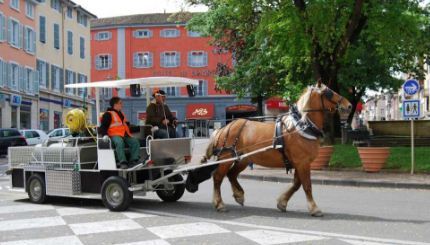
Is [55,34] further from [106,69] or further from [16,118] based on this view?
[106,69]

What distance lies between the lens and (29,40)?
48344mm

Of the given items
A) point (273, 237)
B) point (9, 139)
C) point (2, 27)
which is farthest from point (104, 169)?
point (2, 27)

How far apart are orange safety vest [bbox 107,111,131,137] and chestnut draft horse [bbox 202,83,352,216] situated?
1617 millimetres

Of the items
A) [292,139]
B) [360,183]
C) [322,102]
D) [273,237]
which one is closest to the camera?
[273,237]

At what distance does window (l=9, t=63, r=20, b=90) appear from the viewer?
44.3 meters

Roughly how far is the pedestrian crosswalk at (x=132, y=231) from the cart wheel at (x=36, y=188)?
3.49 ft

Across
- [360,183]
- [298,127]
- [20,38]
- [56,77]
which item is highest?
[20,38]

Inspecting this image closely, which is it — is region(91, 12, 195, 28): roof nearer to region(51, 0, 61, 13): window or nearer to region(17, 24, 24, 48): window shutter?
region(51, 0, 61, 13): window

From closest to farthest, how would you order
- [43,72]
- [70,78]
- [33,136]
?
1. [33,136]
2. [43,72]
3. [70,78]

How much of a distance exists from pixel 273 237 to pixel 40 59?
45326mm

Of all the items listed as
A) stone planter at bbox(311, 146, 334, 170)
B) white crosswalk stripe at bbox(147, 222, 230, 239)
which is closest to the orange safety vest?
white crosswalk stripe at bbox(147, 222, 230, 239)

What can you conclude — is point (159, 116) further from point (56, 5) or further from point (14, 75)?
point (56, 5)

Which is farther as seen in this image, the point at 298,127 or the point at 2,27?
the point at 2,27

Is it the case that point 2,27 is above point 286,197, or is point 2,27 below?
above
